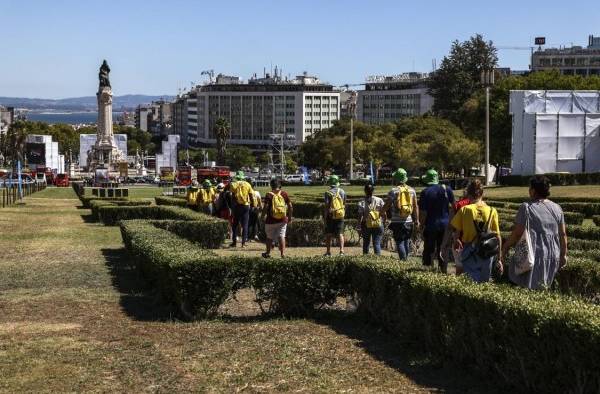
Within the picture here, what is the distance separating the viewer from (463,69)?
99625mm

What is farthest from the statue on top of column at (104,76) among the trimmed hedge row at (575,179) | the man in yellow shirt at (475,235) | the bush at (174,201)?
the man in yellow shirt at (475,235)

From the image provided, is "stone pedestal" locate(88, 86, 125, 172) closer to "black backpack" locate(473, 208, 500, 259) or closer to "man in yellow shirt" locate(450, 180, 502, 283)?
"man in yellow shirt" locate(450, 180, 502, 283)

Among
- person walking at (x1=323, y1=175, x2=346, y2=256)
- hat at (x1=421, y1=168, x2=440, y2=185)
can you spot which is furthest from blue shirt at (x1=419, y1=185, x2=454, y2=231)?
person walking at (x1=323, y1=175, x2=346, y2=256)

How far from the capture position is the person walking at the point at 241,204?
70.4ft

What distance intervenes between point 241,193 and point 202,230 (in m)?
1.15

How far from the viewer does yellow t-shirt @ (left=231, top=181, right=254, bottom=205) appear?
21.4 metres

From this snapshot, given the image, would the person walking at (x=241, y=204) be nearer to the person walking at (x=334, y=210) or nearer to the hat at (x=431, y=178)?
the person walking at (x=334, y=210)

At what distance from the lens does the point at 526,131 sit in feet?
182

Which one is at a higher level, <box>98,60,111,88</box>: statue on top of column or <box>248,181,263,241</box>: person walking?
<box>98,60,111,88</box>: statue on top of column

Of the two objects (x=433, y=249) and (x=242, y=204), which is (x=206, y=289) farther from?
(x=242, y=204)

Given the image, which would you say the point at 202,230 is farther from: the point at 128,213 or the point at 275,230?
the point at 128,213

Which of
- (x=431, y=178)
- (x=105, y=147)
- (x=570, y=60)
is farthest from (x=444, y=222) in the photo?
(x=570, y=60)

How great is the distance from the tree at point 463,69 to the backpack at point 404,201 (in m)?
84.1

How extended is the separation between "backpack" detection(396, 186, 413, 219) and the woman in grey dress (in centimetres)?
562
